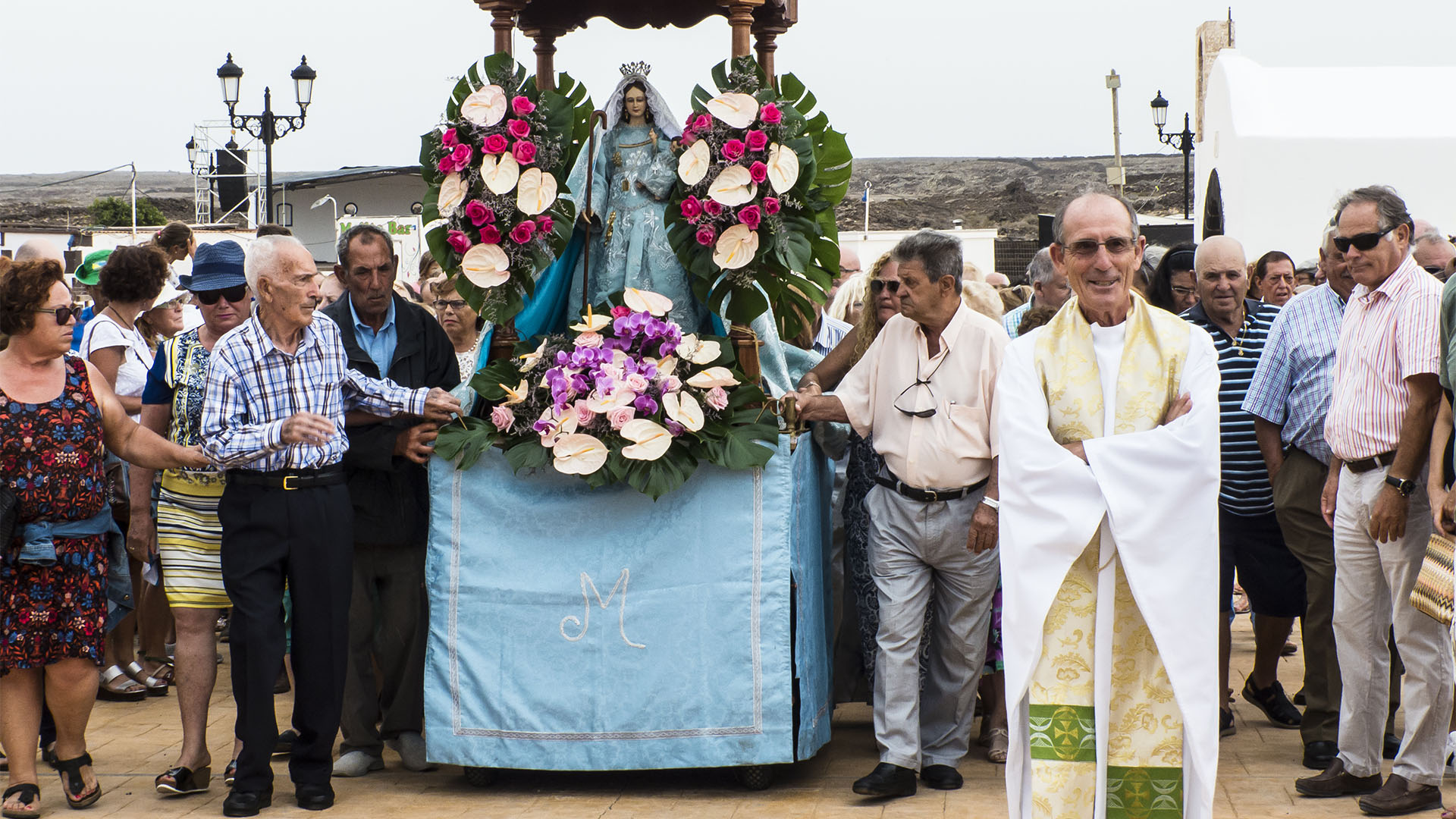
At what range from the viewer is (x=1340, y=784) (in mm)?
5004

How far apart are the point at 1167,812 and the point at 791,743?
1582 millimetres

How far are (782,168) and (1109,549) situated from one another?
201cm

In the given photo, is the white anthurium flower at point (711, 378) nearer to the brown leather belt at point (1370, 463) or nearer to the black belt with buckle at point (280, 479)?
the black belt with buckle at point (280, 479)

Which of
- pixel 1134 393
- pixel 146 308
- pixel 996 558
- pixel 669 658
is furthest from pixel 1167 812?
pixel 146 308

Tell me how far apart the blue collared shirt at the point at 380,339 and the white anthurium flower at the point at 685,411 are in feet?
3.87

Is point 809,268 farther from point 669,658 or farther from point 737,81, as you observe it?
point 669,658

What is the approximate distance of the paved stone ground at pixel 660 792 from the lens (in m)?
4.93

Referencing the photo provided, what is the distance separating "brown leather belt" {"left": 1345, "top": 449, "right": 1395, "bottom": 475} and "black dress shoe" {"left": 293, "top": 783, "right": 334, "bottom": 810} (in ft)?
11.9

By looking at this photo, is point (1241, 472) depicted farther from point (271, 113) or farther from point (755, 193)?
point (271, 113)

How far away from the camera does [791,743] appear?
16.7 feet

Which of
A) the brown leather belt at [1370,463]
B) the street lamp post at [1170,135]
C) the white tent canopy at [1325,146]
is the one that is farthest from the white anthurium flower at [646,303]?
the street lamp post at [1170,135]

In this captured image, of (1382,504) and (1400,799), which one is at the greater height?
(1382,504)

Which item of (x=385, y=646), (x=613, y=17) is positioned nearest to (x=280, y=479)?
(x=385, y=646)

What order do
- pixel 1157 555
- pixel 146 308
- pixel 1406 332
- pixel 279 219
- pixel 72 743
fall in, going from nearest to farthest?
1. pixel 1157 555
2. pixel 1406 332
3. pixel 72 743
4. pixel 146 308
5. pixel 279 219
